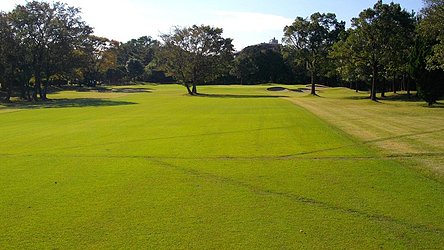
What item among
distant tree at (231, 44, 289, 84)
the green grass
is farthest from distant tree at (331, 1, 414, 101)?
distant tree at (231, 44, 289, 84)

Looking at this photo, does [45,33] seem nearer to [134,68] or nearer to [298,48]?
[298,48]

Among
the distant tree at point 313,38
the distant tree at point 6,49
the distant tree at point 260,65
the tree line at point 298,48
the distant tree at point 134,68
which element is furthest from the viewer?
the distant tree at point 134,68

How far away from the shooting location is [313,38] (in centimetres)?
6331

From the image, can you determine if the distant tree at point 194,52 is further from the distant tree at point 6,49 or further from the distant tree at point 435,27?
the distant tree at point 435,27

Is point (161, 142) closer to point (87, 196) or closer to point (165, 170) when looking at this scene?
point (165, 170)

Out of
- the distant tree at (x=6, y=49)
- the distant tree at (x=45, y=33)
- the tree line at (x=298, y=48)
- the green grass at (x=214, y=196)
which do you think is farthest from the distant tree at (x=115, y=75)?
the green grass at (x=214, y=196)

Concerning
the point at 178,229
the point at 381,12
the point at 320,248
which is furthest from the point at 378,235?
the point at 381,12

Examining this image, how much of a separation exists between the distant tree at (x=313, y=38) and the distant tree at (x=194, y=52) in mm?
11994

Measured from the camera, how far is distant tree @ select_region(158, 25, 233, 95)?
68938mm

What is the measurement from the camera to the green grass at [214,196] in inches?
253

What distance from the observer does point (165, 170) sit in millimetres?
11117

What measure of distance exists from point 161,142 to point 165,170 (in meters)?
5.14

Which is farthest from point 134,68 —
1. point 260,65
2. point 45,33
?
point 45,33

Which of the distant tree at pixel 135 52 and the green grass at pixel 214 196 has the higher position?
the distant tree at pixel 135 52
